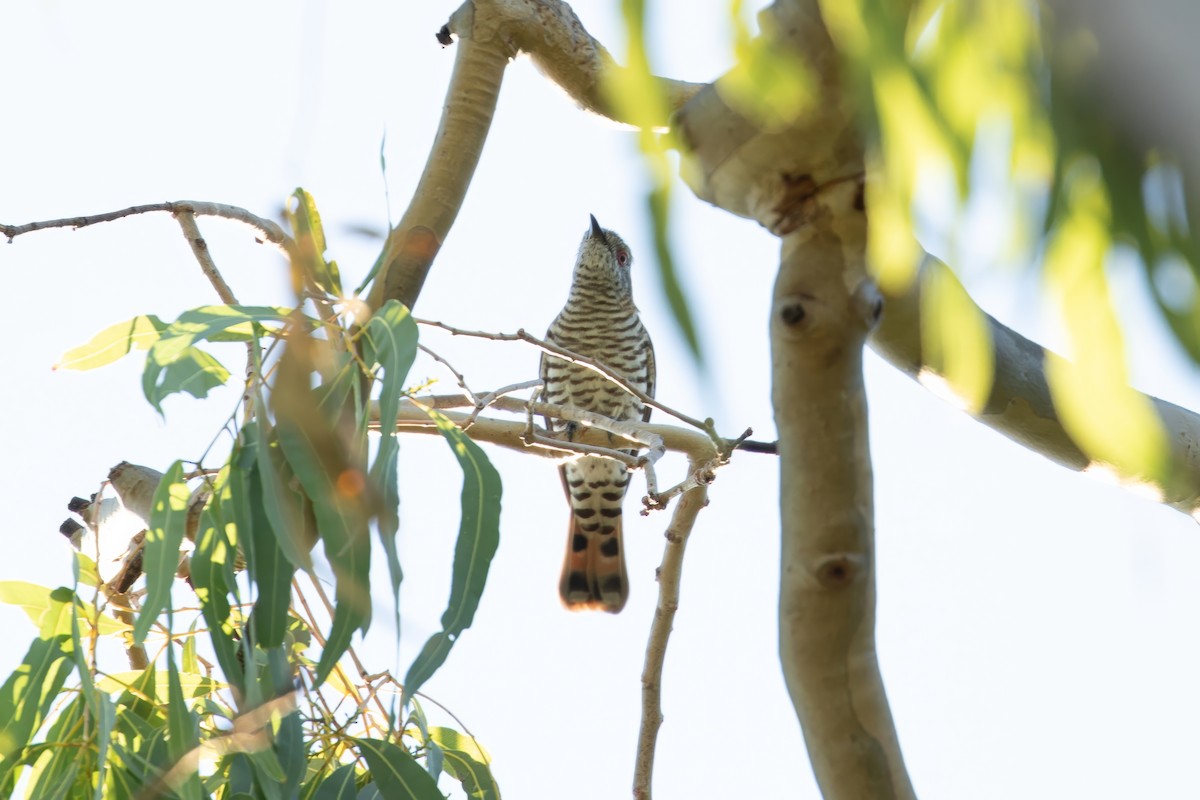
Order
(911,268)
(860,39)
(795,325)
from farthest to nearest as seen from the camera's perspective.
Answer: (795,325), (911,268), (860,39)

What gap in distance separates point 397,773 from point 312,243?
2.64ft

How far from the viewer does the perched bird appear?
5.28 metres

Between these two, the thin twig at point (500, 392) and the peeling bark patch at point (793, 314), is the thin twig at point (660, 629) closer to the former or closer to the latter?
the thin twig at point (500, 392)

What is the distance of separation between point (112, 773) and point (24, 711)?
15 cm

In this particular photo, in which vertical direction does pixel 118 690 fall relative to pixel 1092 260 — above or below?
above

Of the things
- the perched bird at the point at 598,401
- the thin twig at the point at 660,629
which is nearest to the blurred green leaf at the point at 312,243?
the thin twig at the point at 660,629

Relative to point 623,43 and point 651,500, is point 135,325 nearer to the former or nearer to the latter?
point 651,500

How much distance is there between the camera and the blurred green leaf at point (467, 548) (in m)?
1.45

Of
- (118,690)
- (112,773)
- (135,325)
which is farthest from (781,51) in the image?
(118,690)

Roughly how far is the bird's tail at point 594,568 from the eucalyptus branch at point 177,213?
9.67 ft

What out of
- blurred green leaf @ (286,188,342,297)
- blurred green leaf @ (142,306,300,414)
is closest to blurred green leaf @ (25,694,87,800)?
blurred green leaf @ (142,306,300,414)

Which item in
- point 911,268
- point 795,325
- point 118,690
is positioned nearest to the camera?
point 911,268

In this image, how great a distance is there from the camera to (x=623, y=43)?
0.72 meters

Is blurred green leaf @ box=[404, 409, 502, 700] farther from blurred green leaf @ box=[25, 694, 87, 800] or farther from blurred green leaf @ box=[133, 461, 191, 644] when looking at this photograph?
blurred green leaf @ box=[25, 694, 87, 800]
